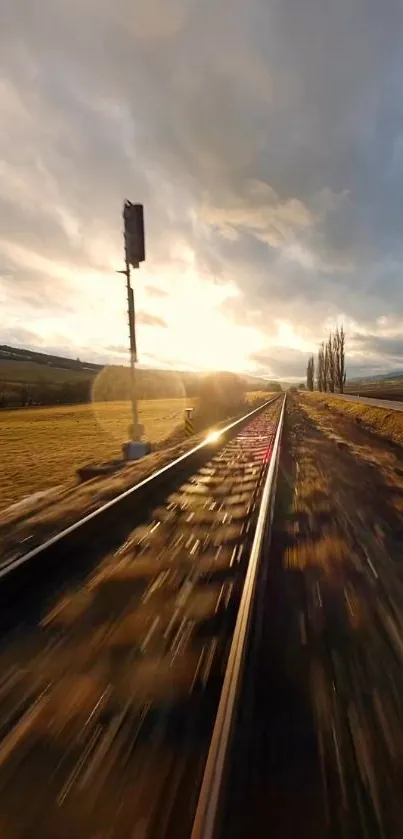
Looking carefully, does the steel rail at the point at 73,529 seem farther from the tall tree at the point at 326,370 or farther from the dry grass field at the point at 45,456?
the tall tree at the point at 326,370

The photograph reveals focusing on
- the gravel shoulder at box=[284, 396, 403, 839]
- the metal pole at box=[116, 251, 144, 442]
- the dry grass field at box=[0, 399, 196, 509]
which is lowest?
the dry grass field at box=[0, 399, 196, 509]

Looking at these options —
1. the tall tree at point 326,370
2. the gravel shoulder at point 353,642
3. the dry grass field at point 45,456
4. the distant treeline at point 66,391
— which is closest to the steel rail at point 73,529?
the gravel shoulder at point 353,642

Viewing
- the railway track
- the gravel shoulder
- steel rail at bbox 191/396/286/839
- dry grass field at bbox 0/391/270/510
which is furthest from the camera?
dry grass field at bbox 0/391/270/510

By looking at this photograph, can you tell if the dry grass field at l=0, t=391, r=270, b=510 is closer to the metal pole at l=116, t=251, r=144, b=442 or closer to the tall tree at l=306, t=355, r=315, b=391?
the metal pole at l=116, t=251, r=144, b=442

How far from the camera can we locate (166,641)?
132 inches

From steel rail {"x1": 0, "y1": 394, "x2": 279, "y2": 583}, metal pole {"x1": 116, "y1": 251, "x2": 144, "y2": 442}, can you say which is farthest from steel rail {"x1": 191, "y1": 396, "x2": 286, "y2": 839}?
metal pole {"x1": 116, "y1": 251, "x2": 144, "y2": 442}

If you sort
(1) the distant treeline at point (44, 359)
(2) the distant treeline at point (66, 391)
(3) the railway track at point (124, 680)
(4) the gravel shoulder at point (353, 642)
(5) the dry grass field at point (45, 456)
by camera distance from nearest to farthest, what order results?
(3) the railway track at point (124, 680) → (4) the gravel shoulder at point (353, 642) → (5) the dry grass field at point (45, 456) → (2) the distant treeline at point (66, 391) → (1) the distant treeline at point (44, 359)

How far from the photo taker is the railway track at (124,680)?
1.99m

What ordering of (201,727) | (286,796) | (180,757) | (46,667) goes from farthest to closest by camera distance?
(46,667) < (201,727) < (180,757) < (286,796)

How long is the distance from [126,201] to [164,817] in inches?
692

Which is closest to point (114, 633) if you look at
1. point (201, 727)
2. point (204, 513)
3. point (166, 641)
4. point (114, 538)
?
point (166, 641)

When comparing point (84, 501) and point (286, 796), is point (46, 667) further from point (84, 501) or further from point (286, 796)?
point (84, 501)

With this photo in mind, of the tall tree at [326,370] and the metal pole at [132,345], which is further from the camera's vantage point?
the tall tree at [326,370]

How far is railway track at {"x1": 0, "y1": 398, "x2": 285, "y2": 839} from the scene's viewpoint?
78.4 inches
